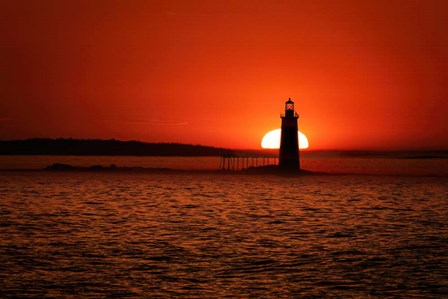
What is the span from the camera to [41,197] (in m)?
64.2

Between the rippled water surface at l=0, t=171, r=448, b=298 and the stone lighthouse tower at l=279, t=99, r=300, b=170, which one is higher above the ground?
the stone lighthouse tower at l=279, t=99, r=300, b=170

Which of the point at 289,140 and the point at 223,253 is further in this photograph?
the point at 289,140

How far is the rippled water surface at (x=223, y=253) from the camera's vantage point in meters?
19.7

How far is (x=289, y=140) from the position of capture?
90438mm

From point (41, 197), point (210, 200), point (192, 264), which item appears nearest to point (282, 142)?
point (210, 200)

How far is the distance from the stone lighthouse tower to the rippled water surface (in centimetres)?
3730

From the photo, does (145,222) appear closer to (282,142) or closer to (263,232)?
(263,232)

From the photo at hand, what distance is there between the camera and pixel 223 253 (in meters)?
26.6

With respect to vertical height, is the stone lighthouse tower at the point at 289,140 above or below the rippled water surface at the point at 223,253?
above

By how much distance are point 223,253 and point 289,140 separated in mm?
64760

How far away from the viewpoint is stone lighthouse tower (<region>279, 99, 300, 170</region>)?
85.8 m

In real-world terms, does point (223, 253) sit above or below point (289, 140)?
below

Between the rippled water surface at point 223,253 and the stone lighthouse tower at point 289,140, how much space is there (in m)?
37.3

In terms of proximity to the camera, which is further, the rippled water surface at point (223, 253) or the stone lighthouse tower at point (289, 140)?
the stone lighthouse tower at point (289, 140)
